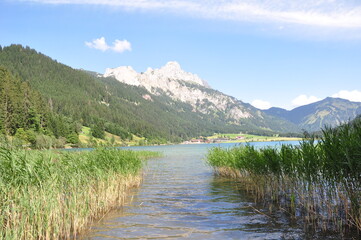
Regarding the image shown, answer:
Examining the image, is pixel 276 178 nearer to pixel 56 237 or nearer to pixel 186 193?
pixel 186 193

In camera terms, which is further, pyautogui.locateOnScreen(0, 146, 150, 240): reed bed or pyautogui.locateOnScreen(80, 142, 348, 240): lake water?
pyautogui.locateOnScreen(80, 142, 348, 240): lake water

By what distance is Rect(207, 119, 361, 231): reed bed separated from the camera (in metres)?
11.1

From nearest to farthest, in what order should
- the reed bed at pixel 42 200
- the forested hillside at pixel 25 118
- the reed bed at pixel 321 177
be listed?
the reed bed at pixel 42 200
the reed bed at pixel 321 177
the forested hillside at pixel 25 118

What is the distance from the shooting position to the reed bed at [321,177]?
11.1 m

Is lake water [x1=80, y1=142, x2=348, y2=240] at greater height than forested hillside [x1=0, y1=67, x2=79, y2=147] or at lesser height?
lesser

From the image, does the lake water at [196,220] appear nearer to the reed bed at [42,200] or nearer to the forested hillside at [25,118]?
the reed bed at [42,200]

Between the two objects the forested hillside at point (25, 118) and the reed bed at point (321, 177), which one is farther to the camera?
the forested hillside at point (25, 118)

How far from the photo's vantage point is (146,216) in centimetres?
1584

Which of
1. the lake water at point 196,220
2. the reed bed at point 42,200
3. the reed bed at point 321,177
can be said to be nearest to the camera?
the reed bed at point 42,200

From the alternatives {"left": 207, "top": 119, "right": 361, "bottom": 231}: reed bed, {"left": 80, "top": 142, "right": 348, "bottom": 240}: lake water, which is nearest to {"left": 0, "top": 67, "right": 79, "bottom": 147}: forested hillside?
{"left": 80, "top": 142, "right": 348, "bottom": 240}: lake water

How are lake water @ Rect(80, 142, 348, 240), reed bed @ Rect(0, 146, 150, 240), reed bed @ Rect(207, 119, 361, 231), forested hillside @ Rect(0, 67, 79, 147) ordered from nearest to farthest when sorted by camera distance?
1. reed bed @ Rect(0, 146, 150, 240)
2. reed bed @ Rect(207, 119, 361, 231)
3. lake water @ Rect(80, 142, 348, 240)
4. forested hillside @ Rect(0, 67, 79, 147)

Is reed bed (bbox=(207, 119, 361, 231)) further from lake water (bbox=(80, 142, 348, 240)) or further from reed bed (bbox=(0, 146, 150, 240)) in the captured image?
reed bed (bbox=(0, 146, 150, 240))

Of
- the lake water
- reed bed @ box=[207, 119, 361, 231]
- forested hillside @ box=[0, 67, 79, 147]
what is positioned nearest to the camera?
reed bed @ box=[207, 119, 361, 231]

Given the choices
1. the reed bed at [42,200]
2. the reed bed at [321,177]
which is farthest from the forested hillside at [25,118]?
the reed bed at [321,177]
